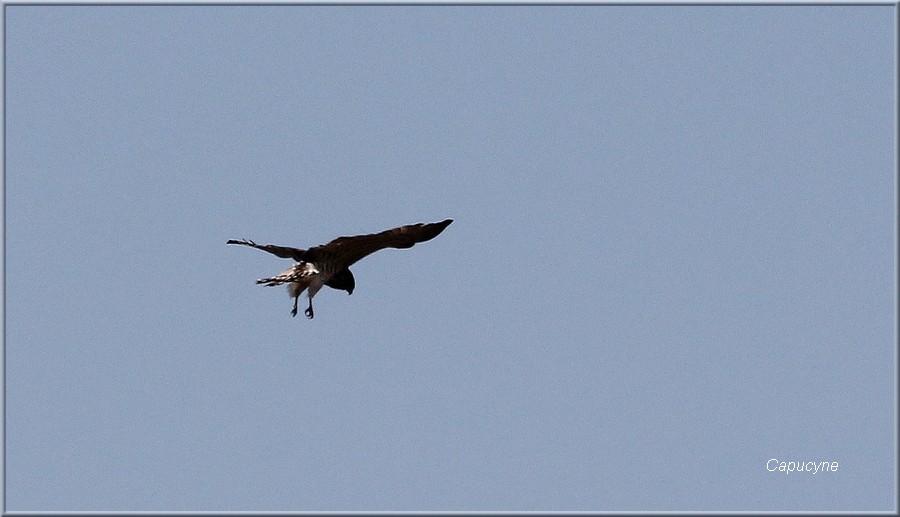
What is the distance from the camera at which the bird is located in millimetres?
27500

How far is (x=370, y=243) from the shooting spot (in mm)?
28078

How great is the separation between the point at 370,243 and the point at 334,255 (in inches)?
35.8

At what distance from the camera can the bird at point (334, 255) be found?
27.5 metres

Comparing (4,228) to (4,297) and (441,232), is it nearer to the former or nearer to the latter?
(4,297)

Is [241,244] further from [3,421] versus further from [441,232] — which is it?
[3,421]

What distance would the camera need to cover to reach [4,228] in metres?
30.8

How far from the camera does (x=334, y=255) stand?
93.9 feet

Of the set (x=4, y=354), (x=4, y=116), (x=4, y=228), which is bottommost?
(x=4, y=354)

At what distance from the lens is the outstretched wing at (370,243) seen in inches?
1077

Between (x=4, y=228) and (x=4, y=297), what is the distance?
61.0 inches

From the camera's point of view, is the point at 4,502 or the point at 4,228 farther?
the point at 4,228

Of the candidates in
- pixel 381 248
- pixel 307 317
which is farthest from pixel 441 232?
pixel 307 317

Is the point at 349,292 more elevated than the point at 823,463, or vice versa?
the point at 349,292

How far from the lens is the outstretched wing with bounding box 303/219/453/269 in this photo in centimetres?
2736
